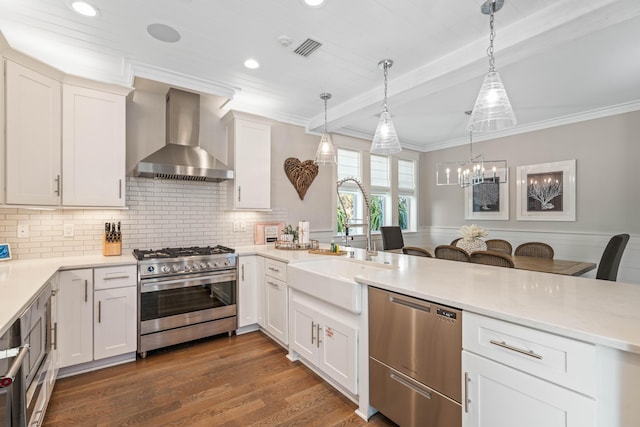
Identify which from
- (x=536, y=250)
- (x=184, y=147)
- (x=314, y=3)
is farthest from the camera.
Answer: (x=536, y=250)

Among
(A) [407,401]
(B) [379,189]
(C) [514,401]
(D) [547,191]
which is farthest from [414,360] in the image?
(D) [547,191]

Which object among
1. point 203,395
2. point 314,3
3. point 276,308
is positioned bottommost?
point 203,395

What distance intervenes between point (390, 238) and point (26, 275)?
419 centimetres

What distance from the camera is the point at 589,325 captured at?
1.09 meters

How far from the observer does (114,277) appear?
2.56 m

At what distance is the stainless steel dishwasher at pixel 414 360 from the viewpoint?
1445mm

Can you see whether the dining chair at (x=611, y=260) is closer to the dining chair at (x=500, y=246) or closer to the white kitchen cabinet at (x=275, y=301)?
the dining chair at (x=500, y=246)

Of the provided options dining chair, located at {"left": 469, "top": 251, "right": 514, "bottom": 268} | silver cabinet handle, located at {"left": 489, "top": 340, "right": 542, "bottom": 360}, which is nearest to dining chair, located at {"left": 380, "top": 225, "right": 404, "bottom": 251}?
dining chair, located at {"left": 469, "top": 251, "right": 514, "bottom": 268}

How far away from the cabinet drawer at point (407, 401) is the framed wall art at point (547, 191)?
4100 millimetres

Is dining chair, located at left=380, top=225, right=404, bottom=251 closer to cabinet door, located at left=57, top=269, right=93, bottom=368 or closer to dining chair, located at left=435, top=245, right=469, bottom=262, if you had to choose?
dining chair, located at left=435, top=245, right=469, bottom=262

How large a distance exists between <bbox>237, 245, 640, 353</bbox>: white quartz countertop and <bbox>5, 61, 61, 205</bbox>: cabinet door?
8.34 ft

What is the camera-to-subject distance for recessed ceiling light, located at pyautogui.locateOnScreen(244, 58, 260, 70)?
273 centimetres

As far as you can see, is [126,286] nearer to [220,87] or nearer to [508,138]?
[220,87]

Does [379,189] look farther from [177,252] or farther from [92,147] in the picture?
[92,147]
